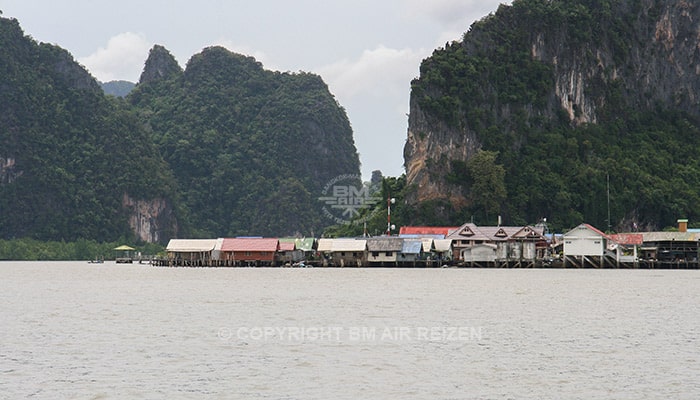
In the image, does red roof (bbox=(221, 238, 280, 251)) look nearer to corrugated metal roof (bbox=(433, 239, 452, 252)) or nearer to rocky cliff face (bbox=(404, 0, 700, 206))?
corrugated metal roof (bbox=(433, 239, 452, 252))

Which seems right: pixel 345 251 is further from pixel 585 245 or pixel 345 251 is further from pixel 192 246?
pixel 585 245

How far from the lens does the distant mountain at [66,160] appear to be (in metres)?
176

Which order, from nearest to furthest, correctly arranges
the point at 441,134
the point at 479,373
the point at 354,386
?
1. the point at 354,386
2. the point at 479,373
3. the point at 441,134

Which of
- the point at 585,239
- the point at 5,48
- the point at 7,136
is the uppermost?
the point at 5,48

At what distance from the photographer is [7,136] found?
180125 mm

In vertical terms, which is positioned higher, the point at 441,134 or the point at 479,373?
the point at 441,134

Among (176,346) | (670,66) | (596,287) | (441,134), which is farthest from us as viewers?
(670,66)

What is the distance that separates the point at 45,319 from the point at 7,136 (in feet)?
481

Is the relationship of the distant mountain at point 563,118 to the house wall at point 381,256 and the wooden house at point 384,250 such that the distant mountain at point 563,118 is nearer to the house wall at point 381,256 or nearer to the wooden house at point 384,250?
the wooden house at point 384,250

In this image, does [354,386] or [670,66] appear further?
[670,66]

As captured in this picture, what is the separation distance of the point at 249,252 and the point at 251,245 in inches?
32.3

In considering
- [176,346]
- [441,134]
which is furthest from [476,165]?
[176,346]

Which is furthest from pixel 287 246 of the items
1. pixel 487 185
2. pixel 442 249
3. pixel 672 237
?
pixel 672 237

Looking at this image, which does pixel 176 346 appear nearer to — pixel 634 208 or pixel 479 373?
pixel 479 373
